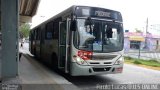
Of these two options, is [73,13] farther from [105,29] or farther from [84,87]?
[84,87]

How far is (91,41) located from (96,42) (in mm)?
249

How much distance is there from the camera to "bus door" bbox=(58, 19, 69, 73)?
1176 cm

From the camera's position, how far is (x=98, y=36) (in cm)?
1162

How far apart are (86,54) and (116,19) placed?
209 cm

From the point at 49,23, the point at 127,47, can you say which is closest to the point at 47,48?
the point at 49,23

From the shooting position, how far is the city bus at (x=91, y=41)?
37.1ft

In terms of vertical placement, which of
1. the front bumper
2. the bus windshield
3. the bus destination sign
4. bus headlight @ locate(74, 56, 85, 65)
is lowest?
the front bumper

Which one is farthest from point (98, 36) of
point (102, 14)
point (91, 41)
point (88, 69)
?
point (88, 69)

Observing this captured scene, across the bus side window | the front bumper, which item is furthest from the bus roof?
the bus side window

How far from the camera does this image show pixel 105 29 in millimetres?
11797

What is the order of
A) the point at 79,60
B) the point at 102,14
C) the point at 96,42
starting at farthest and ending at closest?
the point at 102,14 < the point at 96,42 < the point at 79,60

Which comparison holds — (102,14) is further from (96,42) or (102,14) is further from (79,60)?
(79,60)

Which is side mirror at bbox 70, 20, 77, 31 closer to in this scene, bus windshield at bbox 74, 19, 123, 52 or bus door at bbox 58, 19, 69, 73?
bus windshield at bbox 74, 19, 123, 52

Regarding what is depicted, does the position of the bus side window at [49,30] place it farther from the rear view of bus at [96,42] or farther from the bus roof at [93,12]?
the rear view of bus at [96,42]
